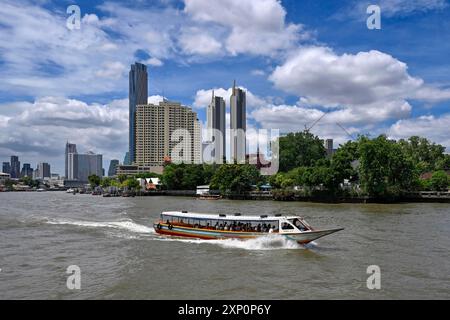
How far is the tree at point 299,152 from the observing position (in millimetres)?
127375

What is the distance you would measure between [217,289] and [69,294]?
627 centimetres

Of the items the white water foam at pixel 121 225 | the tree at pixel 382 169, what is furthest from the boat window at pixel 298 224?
the tree at pixel 382 169

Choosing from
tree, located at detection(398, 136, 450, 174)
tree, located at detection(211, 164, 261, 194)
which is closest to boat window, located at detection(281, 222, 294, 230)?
tree, located at detection(211, 164, 261, 194)

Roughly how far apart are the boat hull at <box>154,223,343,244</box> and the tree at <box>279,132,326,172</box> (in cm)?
9579

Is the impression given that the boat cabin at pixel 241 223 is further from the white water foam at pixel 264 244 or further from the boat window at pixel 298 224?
the white water foam at pixel 264 244

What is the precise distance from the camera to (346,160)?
8200 cm

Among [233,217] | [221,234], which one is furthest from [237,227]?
[221,234]

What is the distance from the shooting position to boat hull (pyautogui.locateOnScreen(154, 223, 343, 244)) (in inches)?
1076

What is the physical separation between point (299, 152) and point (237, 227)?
101388 mm

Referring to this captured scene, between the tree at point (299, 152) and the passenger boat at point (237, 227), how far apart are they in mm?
94945

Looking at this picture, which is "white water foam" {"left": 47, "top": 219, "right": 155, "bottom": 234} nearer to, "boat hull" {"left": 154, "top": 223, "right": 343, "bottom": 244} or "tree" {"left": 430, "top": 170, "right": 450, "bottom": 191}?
"boat hull" {"left": 154, "top": 223, "right": 343, "bottom": 244}

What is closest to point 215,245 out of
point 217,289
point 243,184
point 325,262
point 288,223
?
point 288,223
